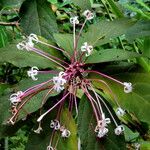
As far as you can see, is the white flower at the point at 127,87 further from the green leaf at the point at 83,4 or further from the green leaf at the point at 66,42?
the green leaf at the point at 83,4

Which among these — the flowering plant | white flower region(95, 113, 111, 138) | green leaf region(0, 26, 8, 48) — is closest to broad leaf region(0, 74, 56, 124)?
the flowering plant

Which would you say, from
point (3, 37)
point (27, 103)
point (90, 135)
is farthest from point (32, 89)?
point (3, 37)

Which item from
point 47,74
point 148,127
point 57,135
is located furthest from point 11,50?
point 148,127

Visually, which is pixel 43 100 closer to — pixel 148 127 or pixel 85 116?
pixel 85 116

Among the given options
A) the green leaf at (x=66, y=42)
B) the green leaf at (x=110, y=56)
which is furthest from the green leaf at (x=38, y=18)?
the green leaf at (x=110, y=56)

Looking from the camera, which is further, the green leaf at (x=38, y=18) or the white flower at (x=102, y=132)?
the green leaf at (x=38, y=18)

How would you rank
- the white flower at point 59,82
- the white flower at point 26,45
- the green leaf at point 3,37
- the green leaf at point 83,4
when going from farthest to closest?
the green leaf at point 3,37 → the green leaf at point 83,4 → the white flower at point 26,45 → the white flower at point 59,82

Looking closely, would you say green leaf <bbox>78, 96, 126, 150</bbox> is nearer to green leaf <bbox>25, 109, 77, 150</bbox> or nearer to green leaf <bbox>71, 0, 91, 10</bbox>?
green leaf <bbox>25, 109, 77, 150</bbox>
